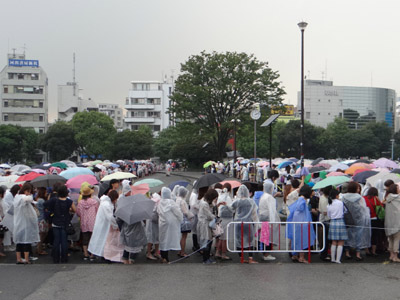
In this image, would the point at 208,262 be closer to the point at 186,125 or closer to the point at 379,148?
the point at 186,125

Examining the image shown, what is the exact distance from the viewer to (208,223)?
898 cm

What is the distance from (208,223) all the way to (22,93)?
287ft

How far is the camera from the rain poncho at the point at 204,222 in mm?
8898

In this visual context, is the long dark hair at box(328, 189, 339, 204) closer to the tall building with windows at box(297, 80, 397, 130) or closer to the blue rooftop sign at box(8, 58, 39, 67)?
Answer: the blue rooftop sign at box(8, 58, 39, 67)

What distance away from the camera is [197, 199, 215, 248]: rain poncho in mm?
8898

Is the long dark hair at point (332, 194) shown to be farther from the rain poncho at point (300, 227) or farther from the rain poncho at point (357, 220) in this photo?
the rain poncho at point (300, 227)

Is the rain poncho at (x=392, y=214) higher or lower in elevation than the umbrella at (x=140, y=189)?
lower

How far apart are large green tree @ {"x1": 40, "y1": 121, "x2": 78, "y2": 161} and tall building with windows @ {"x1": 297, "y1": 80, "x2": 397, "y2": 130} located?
85.7 m

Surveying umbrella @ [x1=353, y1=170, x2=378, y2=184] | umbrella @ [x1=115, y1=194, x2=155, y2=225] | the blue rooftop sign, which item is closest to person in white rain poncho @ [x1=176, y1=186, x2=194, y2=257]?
umbrella @ [x1=115, y1=194, x2=155, y2=225]

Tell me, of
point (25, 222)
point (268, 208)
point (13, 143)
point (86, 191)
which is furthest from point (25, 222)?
point (13, 143)

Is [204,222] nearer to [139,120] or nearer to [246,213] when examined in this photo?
[246,213]

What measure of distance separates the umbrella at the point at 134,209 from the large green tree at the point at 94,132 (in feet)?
200

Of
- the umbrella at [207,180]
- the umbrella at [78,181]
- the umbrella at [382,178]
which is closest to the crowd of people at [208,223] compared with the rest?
the umbrella at [207,180]

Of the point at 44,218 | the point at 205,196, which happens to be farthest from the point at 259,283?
the point at 44,218
